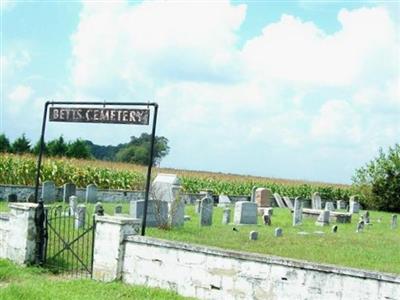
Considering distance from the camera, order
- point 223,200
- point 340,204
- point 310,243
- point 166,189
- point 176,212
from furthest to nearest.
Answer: point 340,204, point 223,200, point 166,189, point 176,212, point 310,243

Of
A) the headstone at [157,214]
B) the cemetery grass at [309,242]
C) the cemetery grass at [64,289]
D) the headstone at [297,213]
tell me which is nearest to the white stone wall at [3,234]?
the cemetery grass at [64,289]

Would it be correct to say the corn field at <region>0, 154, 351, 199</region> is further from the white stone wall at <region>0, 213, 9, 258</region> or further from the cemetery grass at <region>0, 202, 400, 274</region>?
the white stone wall at <region>0, 213, 9, 258</region>

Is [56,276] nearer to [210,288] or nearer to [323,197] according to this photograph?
[210,288]

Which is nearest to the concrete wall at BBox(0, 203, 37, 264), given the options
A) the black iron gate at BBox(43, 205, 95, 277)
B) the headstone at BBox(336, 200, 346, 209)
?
the black iron gate at BBox(43, 205, 95, 277)

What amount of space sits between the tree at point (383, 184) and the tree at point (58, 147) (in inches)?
1037

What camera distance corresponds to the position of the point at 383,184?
45344 millimetres

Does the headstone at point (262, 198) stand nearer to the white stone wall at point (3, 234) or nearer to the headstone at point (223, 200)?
the headstone at point (223, 200)

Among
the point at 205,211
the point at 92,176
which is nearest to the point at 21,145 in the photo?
the point at 92,176

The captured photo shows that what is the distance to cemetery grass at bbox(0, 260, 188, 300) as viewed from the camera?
32.1 feet

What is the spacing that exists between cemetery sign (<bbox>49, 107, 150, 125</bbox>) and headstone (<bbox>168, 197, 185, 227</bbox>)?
686 centimetres

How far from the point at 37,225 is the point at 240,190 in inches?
1256

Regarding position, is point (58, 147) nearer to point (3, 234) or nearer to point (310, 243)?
point (310, 243)

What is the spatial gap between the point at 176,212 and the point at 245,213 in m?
4.74

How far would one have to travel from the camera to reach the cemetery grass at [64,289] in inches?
386
